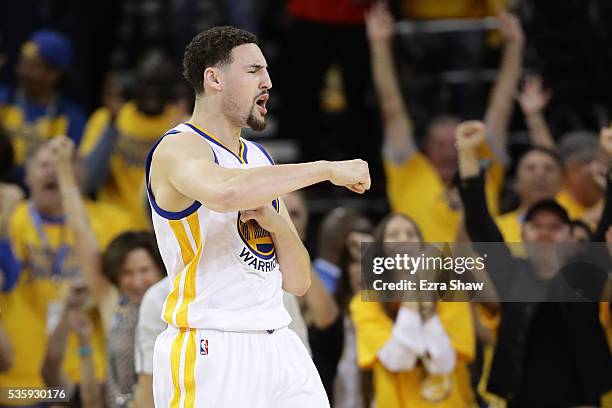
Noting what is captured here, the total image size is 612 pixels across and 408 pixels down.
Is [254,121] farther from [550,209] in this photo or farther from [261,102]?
[550,209]

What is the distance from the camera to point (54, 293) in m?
7.31

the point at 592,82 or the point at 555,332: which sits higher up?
the point at 592,82

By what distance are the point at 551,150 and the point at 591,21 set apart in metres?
1.71

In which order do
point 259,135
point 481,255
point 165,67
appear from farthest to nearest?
1. point 259,135
2. point 165,67
3. point 481,255

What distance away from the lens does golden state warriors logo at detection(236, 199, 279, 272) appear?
425 cm

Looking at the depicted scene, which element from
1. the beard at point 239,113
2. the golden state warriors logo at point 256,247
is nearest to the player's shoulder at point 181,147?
the beard at point 239,113

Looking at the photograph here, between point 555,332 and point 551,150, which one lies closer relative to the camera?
point 555,332

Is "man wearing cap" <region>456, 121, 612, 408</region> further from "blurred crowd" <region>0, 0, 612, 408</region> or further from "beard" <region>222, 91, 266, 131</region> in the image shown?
"beard" <region>222, 91, 266, 131</region>

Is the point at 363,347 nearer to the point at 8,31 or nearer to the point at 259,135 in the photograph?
the point at 259,135

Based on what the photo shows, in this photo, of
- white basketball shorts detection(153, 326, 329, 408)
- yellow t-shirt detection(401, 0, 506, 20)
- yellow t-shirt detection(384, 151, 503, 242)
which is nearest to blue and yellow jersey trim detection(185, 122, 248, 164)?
white basketball shorts detection(153, 326, 329, 408)

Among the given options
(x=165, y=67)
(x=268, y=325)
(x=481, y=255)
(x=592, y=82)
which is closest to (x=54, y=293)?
(x=165, y=67)

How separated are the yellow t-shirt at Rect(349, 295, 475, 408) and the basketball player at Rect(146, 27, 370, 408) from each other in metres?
1.80

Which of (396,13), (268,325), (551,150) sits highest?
(396,13)

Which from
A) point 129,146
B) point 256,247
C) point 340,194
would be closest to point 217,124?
point 256,247
